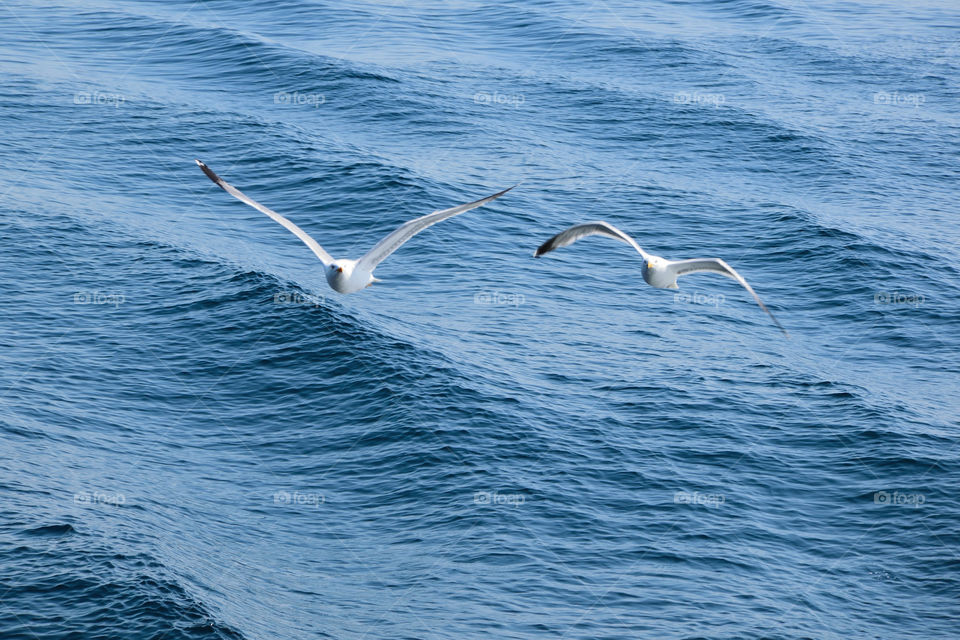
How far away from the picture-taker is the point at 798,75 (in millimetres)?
114438

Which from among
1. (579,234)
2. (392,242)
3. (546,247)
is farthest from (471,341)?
(546,247)

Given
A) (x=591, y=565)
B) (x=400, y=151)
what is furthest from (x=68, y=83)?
(x=591, y=565)

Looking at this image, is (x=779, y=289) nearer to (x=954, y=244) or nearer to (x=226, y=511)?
(x=954, y=244)

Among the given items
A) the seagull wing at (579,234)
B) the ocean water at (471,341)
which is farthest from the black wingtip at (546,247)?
the ocean water at (471,341)

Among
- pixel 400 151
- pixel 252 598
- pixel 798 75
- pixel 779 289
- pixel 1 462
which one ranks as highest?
pixel 798 75

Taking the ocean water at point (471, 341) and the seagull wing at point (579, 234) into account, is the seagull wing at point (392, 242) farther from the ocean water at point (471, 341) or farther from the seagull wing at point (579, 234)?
the ocean water at point (471, 341)

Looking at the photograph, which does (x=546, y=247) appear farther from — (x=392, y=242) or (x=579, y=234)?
(x=392, y=242)

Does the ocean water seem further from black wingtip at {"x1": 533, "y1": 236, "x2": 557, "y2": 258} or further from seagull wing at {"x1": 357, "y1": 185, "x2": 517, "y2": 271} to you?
black wingtip at {"x1": 533, "y1": 236, "x2": 557, "y2": 258}

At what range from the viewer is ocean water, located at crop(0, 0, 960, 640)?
164 ft

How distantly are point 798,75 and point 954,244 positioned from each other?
3613 centimetres

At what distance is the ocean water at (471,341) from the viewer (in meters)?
49.9

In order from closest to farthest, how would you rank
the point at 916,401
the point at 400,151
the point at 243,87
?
the point at 916,401 → the point at 400,151 → the point at 243,87

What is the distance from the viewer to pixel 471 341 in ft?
226

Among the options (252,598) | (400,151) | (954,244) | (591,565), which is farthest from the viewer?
(400,151)
